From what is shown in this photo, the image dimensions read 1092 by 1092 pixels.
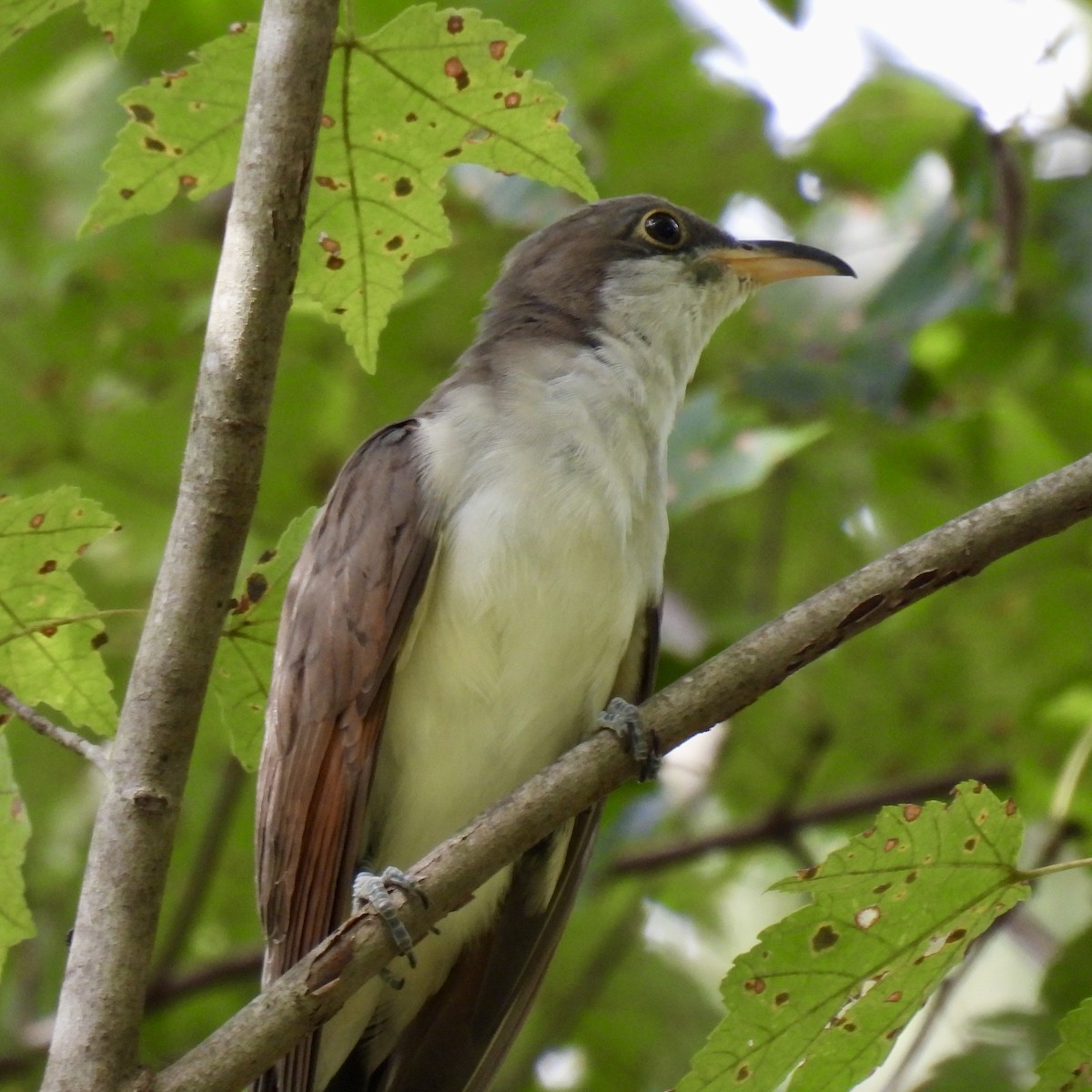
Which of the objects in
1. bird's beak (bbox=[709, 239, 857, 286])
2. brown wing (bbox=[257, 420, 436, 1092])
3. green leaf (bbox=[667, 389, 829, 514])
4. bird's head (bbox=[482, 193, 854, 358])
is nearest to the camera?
brown wing (bbox=[257, 420, 436, 1092])

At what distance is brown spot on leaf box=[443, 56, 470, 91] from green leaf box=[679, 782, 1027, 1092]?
164cm

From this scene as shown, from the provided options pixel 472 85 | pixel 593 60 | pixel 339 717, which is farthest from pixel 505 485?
pixel 593 60

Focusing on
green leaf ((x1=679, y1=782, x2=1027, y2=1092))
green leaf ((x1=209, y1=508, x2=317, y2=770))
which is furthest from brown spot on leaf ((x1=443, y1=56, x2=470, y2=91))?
green leaf ((x1=679, y1=782, x2=1027, y2=1092))

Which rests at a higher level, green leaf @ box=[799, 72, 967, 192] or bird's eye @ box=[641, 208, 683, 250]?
green leaf @ box=[799, 72, 967, 192]

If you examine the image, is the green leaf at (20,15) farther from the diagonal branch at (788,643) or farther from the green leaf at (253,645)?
the diagonal branch at (788,643)

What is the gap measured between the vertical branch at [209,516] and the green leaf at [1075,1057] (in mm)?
1488

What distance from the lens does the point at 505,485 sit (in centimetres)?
382

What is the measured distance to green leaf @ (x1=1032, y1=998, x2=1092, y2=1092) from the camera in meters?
2.49

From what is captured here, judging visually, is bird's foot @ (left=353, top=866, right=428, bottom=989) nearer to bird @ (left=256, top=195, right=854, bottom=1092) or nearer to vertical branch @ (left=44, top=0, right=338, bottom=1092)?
vertical branch @ (left=44, top=0, right=338, bottom=1092)

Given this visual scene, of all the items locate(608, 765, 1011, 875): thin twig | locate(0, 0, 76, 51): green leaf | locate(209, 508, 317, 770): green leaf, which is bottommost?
locate(209, 508, 317, 770): green leaf

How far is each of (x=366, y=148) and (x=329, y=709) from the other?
123 cm

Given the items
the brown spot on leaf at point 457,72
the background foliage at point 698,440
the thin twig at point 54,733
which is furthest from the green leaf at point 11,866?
the background foliage at point 698,440

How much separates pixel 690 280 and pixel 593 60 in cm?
155

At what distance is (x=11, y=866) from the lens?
9.36 feet
